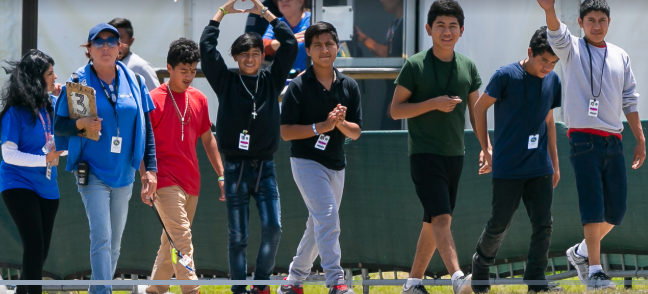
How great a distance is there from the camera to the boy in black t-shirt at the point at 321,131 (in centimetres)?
546

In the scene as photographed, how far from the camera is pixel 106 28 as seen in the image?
5305mm

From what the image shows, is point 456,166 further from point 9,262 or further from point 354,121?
point 9,262

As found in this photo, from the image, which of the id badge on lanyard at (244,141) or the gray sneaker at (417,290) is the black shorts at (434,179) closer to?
the gray sneaker at (417,290)

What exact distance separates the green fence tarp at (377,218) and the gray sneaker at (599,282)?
1374 millimetres

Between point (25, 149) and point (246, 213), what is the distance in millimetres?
1613

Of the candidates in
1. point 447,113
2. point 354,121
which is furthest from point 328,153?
point 447,113

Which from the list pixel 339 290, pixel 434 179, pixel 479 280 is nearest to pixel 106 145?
pixel 339 290

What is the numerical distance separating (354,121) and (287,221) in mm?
1517

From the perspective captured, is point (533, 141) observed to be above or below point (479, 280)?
above

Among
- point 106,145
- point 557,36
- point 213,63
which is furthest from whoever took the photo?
point 213,63

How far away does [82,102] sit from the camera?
5215 millimetres

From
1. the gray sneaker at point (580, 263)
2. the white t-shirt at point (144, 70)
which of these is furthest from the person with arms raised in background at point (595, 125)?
the white t-shirt at point (144, 70)

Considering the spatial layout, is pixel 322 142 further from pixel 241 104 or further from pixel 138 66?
pixel 138 66

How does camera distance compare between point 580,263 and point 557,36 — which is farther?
point 580,263
